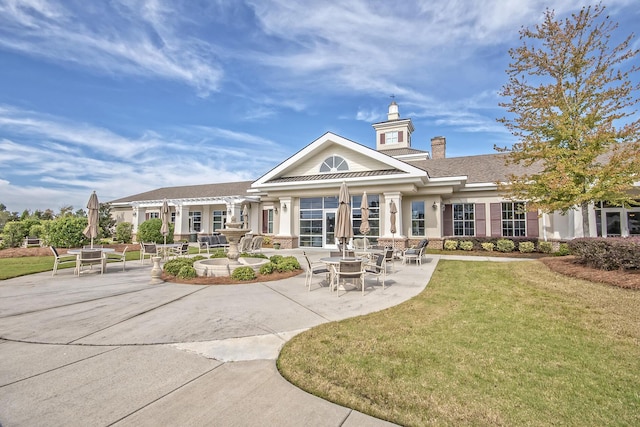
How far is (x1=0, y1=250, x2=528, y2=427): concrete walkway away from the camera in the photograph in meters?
2.70

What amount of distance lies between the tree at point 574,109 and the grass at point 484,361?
213 inches

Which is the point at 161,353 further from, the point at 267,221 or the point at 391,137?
the point at 391,137

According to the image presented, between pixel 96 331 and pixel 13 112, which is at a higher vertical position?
pixel 13 112

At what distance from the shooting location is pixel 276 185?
1883cm

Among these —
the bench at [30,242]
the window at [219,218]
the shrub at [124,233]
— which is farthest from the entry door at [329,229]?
the bench at [30,242]

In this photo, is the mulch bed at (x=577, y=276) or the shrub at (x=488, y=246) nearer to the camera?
the mulch bed at (x=577, y=276)

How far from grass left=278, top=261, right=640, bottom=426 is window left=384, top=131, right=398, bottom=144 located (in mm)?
25483

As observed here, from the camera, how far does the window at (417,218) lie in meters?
17.5

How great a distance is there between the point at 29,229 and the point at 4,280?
18.0 m

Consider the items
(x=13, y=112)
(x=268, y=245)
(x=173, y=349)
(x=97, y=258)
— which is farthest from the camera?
(x=268, y=245)

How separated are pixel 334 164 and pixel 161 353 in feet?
51.9

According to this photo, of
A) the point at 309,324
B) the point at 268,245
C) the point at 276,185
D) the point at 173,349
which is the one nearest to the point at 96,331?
the point at 173,349

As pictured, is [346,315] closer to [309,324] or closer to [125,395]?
[309,324]

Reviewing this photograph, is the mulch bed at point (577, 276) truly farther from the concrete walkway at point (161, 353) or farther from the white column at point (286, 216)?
the white column at point (286, 216)
